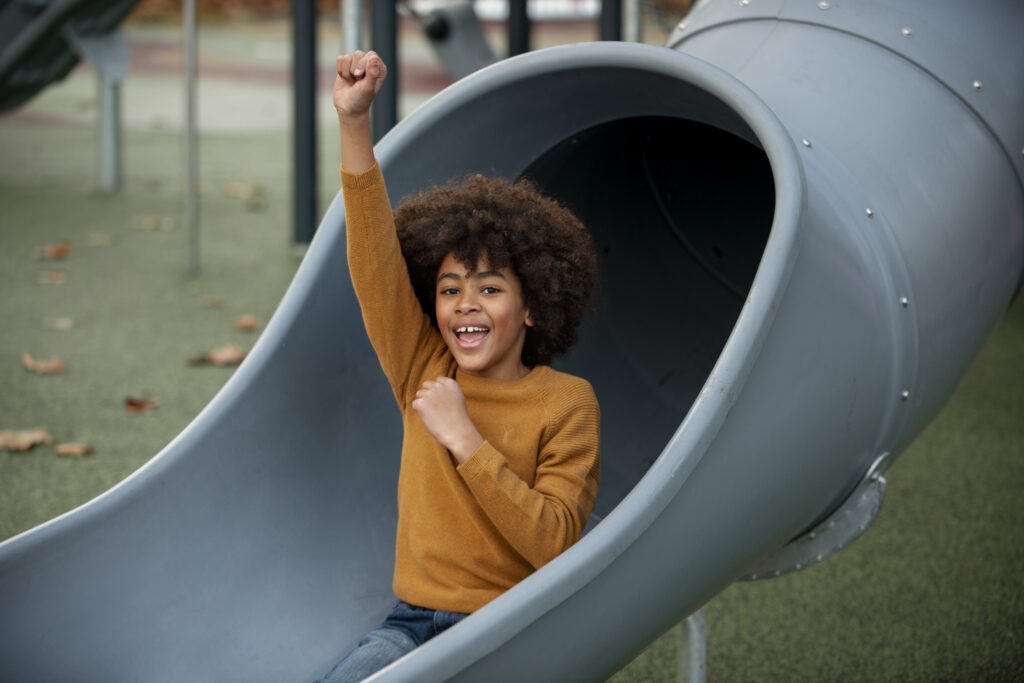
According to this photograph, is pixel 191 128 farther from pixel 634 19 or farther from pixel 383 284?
pixel 383 284

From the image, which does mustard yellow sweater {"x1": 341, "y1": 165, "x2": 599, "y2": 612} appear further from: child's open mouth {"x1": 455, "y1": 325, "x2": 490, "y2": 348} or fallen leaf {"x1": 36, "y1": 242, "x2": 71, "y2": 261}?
fallen leaf {"x1": 36, "y1": 242, "x2": 71, "y2": 261}

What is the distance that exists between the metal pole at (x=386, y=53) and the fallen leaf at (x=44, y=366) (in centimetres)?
123

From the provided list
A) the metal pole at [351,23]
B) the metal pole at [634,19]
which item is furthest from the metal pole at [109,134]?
the metal pole at [634,19]

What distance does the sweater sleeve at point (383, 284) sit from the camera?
1.59m

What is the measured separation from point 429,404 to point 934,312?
767 mm

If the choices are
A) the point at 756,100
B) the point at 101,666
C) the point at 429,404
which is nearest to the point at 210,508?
the point at 101,666

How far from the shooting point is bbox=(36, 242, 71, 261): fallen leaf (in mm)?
4809

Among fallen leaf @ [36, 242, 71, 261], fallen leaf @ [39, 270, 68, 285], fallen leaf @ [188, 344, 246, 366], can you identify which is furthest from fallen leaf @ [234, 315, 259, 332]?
fallen leaf @ [36, 242, 71, 261]

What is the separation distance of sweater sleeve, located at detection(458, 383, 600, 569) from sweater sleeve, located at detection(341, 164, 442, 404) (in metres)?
0.26

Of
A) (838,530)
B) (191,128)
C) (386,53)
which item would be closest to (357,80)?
(838,530)

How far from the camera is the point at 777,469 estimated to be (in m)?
1.52

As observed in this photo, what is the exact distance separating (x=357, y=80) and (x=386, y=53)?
2504 mm

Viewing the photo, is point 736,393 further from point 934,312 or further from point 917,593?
point 917,593

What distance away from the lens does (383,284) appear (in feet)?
5.42
